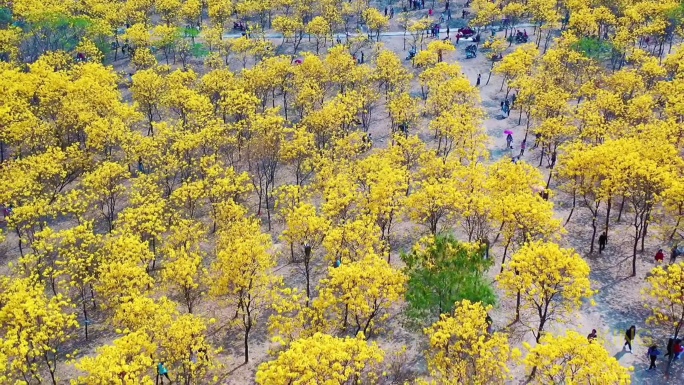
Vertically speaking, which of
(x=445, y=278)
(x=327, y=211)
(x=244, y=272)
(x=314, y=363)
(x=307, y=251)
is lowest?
(x=307, y=251)

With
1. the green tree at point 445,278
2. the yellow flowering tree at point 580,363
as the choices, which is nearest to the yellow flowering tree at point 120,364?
the green tree at point 445,278

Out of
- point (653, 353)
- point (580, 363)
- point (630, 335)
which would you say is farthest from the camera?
point (630, 335)

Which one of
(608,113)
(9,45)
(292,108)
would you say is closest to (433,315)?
(608,113)

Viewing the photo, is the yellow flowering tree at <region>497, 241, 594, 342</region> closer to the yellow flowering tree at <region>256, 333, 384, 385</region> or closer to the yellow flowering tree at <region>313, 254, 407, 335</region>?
the yellow flowering tree at <region>313, 254, 407, 335</region>

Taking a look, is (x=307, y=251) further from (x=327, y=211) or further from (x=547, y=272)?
(x=547, y=272)

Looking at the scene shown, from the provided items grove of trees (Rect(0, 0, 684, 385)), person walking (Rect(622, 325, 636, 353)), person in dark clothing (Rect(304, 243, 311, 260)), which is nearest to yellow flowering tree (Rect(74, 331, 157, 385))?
grove of trees (Rect(0, 0, 684, 385))

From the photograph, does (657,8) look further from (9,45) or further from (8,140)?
(9,45)

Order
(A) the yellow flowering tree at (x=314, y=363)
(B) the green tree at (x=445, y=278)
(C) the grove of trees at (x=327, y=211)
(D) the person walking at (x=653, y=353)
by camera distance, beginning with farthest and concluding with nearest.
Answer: (B) the green tree at (x=445, y=278) < (D) the person walking at (x=653, y=353) < (C) the grove of trees at (x=327, y=211) < (A) the yellow flowering tree at (x=314, y=363)

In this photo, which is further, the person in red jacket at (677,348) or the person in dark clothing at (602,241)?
the person in dark clothing at (602,241)

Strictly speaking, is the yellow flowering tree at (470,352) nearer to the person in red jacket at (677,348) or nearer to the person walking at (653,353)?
the person walking at (653,353)

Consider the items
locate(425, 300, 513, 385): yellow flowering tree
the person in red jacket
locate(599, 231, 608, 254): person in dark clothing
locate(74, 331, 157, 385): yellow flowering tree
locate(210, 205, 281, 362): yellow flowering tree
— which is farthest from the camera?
locate(599, 231, 608, 254): person in dark clothing

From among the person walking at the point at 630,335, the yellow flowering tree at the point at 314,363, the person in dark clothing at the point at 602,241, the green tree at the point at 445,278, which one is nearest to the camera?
the yellow flowering tree at the point at 314,363

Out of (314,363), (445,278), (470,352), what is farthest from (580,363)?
(314,363)
